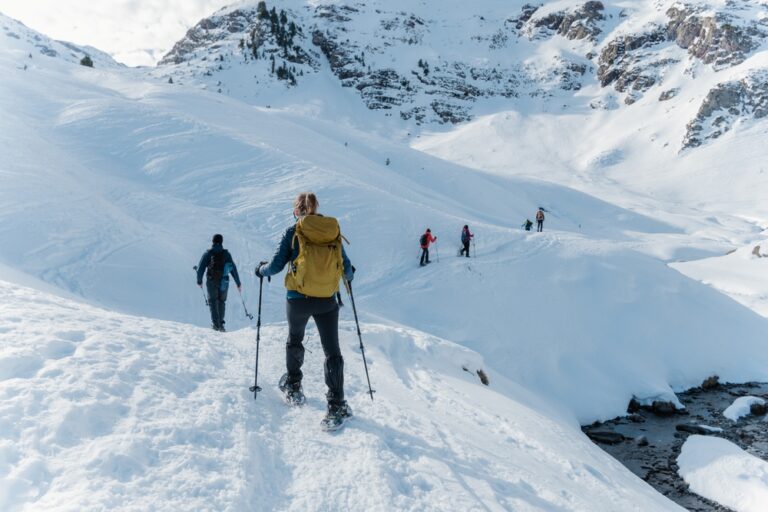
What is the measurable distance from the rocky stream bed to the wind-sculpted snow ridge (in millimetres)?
3815

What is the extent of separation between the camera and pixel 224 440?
4.66 meters

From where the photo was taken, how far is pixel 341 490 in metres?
4.27

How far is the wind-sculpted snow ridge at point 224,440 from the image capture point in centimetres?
377

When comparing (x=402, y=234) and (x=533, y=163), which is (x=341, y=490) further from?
(x=533, y=163)

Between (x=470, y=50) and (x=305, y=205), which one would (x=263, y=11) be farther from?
(x=305, y=205)

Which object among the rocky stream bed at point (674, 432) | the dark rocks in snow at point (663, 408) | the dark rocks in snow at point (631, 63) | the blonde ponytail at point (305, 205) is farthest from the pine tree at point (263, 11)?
the blonde ponytail at point (305, 205)

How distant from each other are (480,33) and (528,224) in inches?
4100

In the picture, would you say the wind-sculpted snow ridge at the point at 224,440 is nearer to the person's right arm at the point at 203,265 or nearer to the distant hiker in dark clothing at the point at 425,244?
the person's right arm at the point at 203,265

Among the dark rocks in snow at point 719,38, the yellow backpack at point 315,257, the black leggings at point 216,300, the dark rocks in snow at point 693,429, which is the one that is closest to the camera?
the yellow backpack at point 315,257

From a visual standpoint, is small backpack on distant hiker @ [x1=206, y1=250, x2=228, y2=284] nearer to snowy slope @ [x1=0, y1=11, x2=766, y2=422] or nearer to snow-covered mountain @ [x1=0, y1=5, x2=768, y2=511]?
snow-covered mountain @ [x1=0, y1=5, x2=768, y2=511]

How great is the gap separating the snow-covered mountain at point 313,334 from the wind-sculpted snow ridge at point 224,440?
0.03 metres

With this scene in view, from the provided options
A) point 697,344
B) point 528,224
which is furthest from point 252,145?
point 697,344

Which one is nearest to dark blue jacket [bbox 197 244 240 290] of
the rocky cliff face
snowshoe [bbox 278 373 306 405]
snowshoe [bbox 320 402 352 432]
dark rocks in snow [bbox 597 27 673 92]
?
snowshoe [bbox 278 373 306 405]

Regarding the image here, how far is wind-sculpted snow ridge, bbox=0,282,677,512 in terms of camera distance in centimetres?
377
